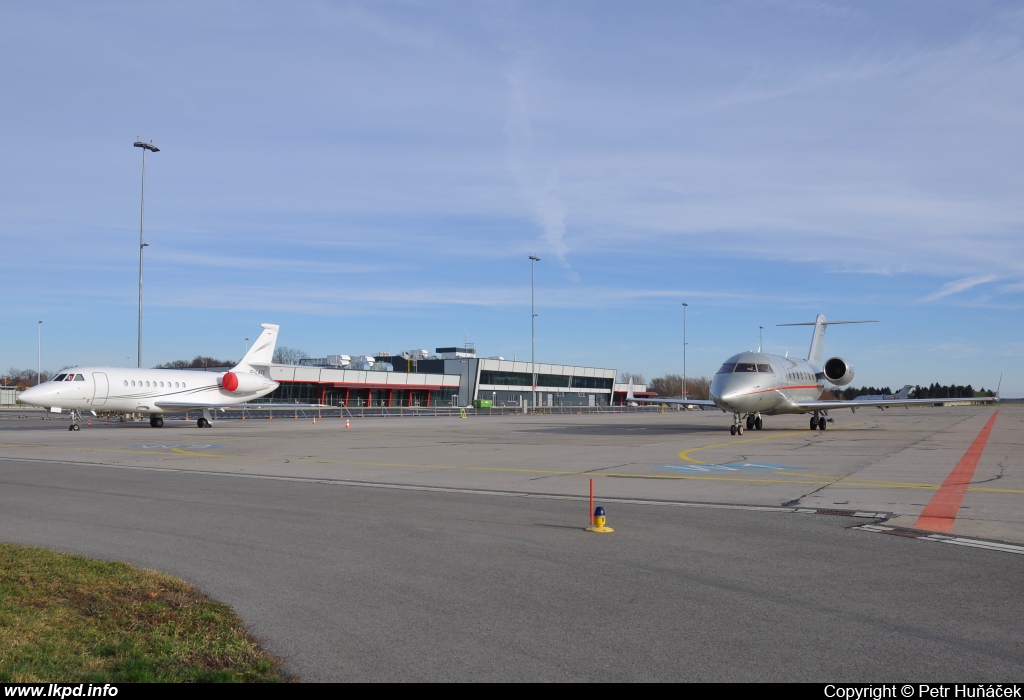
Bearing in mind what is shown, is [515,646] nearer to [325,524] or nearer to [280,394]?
[325,524]

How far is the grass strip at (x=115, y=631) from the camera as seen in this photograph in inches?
197

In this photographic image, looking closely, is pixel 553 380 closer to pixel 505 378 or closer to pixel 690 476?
pixel 505 378

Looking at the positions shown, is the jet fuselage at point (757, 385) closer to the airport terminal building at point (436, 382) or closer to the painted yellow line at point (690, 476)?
the painted yellow line at point (690, 476)

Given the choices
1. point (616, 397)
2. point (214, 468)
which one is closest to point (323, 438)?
point (214, 468)

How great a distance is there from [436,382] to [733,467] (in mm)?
89529

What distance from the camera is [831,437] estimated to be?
31203mm

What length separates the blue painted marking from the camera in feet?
59.9

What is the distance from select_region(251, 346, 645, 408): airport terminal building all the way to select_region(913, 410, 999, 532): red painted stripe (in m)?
74.5

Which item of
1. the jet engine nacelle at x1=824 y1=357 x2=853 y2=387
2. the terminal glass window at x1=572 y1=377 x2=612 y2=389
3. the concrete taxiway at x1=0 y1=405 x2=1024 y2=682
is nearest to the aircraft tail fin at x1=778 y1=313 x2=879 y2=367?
the jet engine nacelle at x1=824 y1=357 x2=853 y2=387

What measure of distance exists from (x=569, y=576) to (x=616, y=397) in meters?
133

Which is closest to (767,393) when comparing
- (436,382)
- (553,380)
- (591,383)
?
(436,382)

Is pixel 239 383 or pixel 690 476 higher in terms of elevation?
pixel 239 383

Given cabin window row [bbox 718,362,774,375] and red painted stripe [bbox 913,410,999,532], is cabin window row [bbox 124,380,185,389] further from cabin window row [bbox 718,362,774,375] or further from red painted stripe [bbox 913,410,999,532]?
red painted stripe [bbox 913,410,999,532]

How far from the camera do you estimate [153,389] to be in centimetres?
4275
